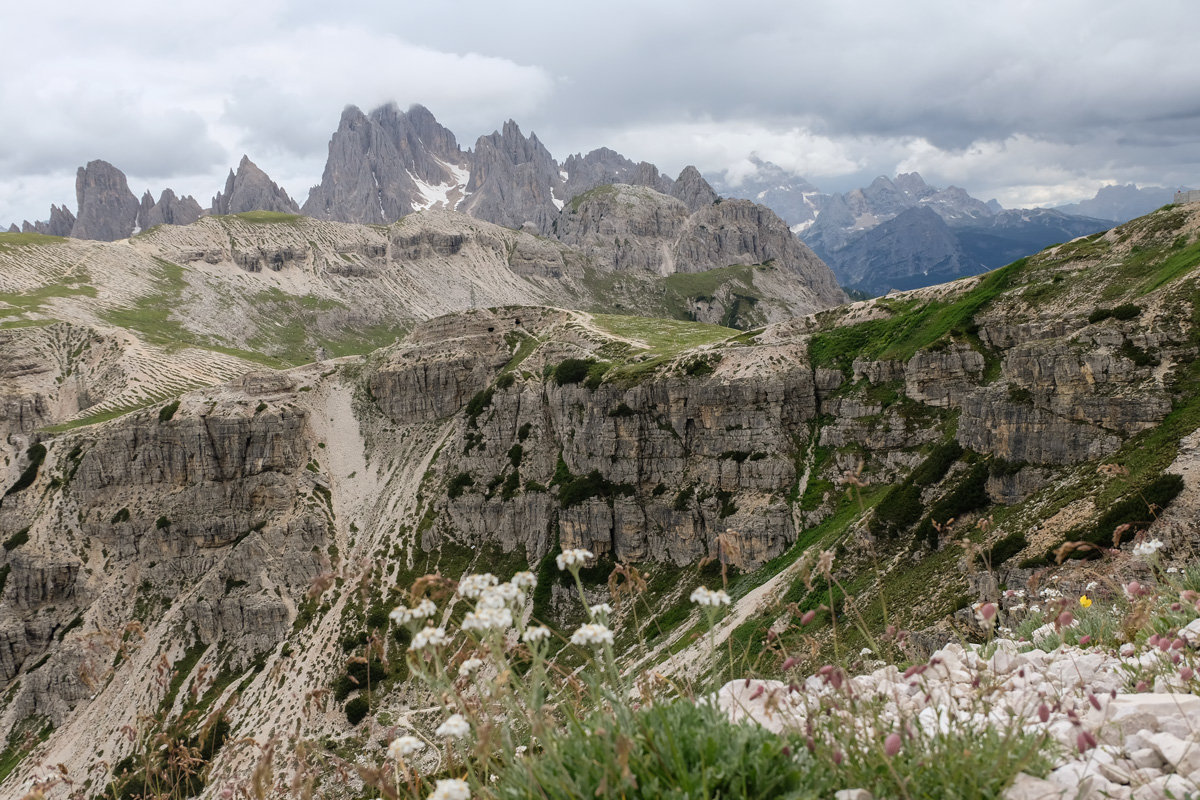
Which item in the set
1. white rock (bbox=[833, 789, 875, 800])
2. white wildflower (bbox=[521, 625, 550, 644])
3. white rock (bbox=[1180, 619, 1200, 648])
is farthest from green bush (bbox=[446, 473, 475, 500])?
white rock (bbox=[833, 789, 875, 800])

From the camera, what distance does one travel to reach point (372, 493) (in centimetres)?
10406

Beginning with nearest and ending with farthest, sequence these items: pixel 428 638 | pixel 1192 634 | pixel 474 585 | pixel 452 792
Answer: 1. pixel 452 792
2. pixel 428 638
3. pixel 474 585
4. pixel 1192 634

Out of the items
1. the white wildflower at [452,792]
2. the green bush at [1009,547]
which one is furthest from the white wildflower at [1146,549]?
the green bush at [1009,547]

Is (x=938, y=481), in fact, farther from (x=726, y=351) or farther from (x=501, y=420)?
(x=501, y=420)

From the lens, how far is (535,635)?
206 inches

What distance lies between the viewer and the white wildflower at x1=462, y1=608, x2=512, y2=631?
5.00m

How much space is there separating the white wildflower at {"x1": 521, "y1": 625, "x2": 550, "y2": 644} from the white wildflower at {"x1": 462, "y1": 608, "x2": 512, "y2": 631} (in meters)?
0.19

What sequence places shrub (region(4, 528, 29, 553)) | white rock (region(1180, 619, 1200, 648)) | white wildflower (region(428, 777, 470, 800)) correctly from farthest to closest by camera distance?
shrub (region(4, 528, 29, 553)), white rock (region(1180, 619, 1200, 648)), white wildflower (region(428, 777, 470, 800))

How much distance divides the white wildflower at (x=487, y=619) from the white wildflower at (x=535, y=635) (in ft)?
0.63

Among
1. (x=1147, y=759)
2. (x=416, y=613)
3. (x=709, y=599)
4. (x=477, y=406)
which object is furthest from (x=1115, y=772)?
(x=477, y=406)

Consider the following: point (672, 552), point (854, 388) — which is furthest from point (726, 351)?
point (672, 552)

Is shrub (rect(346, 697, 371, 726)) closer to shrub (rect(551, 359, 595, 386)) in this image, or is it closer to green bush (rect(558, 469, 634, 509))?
green bush (rect(558, 469, 634, 509))

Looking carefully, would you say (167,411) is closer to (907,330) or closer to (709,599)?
(907,330)

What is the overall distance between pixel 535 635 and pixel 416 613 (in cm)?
116
